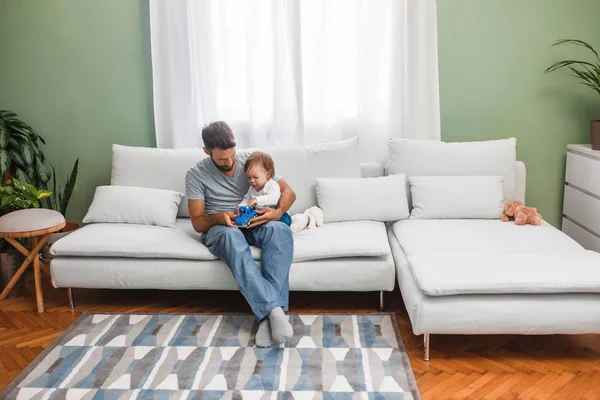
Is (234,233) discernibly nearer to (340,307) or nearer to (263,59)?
(340,307)

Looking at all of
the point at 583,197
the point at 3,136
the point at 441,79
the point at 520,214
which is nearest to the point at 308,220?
the point at 520,214

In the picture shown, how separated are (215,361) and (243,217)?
79 centimetres

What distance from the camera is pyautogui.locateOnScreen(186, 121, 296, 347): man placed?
2.88m

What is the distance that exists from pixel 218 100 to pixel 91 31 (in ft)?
3.13

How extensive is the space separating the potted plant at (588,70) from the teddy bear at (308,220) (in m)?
1.75

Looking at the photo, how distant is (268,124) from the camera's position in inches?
161

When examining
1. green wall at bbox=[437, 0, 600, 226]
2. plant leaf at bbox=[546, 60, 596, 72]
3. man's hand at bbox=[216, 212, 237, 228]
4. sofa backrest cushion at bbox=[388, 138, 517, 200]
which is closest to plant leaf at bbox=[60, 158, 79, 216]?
man's hand at bbox=[216, 212, 237, 228]

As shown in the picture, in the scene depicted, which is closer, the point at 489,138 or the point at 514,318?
the point at 514,318

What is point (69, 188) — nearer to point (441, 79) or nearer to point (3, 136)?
point (3, 136)

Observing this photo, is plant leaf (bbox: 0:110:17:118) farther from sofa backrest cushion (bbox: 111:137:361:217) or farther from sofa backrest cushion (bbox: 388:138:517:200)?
sofa backrest cushion (bbox: 388:138:517:200)

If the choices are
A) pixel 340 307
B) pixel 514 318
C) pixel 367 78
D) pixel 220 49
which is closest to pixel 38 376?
pixel 340 307

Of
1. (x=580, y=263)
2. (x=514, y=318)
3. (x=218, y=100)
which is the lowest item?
(x=514, y=318)

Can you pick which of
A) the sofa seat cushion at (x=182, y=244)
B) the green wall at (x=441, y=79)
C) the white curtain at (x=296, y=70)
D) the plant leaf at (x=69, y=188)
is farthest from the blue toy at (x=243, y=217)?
the plant leaf at (x=69, y=188)

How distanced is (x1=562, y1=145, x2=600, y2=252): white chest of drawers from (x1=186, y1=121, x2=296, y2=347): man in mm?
1840
